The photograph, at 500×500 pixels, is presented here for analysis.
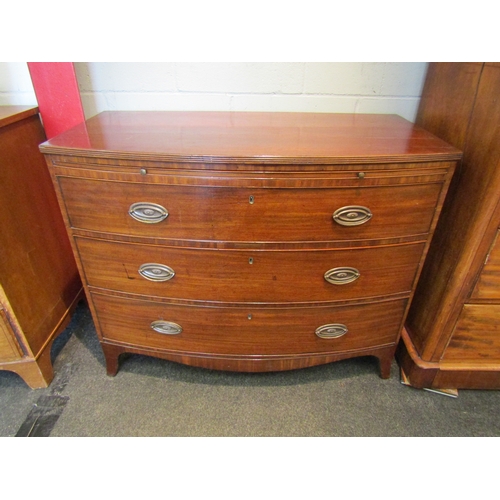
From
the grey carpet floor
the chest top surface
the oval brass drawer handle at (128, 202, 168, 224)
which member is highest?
the chest top surface

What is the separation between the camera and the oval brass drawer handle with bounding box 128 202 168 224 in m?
0.86

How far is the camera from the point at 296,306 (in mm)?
1018

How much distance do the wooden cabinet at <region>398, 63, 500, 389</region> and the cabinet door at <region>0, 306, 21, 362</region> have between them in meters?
1.40

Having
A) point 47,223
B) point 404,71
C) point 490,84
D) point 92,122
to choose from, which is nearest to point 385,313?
point 490,84

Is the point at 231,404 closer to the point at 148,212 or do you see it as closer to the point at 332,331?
the point at 332,331

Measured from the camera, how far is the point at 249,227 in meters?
0.87

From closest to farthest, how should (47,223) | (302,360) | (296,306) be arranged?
1. (296,306)
2. (302,360)
3. (47,223)

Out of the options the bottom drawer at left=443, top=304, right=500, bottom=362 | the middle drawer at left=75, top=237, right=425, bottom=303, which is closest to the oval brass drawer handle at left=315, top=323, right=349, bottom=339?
the middle drawer at left=75, top=237, right=425, bottom=303

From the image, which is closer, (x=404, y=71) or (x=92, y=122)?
(x=92, y=122)

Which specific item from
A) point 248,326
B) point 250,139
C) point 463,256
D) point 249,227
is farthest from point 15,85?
point 463,256

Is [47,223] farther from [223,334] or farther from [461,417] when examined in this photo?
[461,417]

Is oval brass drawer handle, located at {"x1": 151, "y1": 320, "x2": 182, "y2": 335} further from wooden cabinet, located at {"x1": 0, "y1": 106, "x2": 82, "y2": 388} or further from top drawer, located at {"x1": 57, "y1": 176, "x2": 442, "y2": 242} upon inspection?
wooden cabinet, located at {"x1": 0, "y1": 106, "x2": 82, "y2": 388}

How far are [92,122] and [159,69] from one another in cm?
34

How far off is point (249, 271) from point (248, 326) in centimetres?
21
